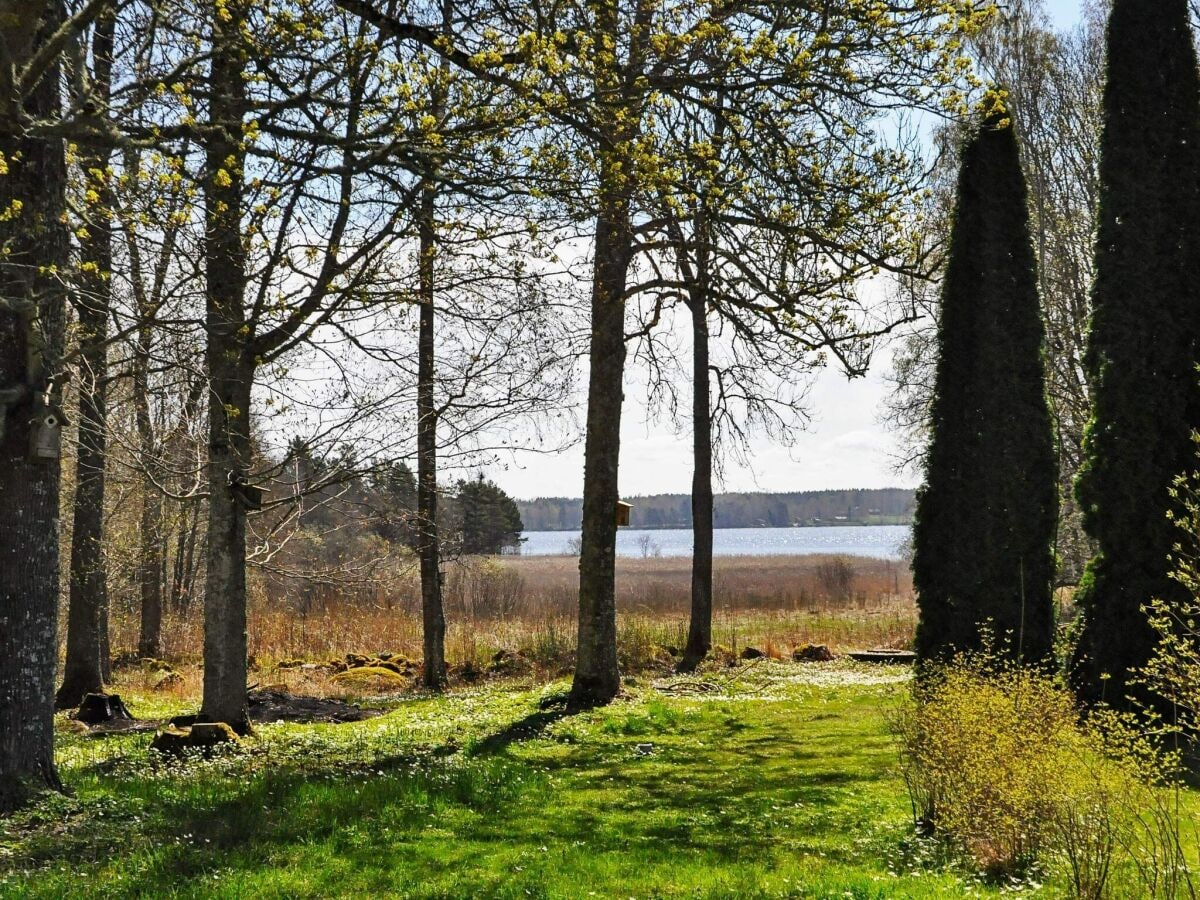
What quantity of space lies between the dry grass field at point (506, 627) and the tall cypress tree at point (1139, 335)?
8.20m

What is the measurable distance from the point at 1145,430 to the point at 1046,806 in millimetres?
5760

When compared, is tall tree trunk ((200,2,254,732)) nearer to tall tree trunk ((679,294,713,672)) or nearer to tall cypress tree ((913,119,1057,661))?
tall cypress tree ((913,119,1057,661))

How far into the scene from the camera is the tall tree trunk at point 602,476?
11.5 meters

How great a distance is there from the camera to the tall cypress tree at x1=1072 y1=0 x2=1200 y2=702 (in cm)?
948

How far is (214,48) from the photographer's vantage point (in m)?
6.00

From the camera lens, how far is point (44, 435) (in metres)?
6.17

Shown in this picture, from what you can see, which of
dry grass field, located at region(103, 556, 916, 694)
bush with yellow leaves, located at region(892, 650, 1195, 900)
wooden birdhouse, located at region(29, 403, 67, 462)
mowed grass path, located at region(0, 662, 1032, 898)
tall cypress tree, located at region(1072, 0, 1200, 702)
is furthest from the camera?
dry grass field, located at region(103, 556, 916, 694)

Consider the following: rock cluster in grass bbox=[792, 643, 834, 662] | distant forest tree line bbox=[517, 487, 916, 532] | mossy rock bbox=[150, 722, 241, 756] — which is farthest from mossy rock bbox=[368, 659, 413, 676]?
distant forest tree line bbox=[517, 487, 916, 532]

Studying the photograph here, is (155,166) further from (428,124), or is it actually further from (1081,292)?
(1081,292)

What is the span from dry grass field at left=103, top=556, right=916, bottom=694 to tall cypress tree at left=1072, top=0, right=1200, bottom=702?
820 centimetres

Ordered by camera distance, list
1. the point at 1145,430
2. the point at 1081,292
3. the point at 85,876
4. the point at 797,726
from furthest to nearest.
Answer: the point at 1081,292 < the point at 797,726 < the point at 1145,430 < the point at 85,876

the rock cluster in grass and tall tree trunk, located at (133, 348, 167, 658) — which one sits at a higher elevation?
tall tree trunk, located at (133, 348, 167, 658)

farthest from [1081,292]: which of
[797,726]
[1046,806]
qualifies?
[1046,806]

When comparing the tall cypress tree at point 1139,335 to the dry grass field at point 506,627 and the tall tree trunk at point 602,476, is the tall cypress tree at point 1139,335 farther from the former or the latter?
the dry grass field at point 506,627
